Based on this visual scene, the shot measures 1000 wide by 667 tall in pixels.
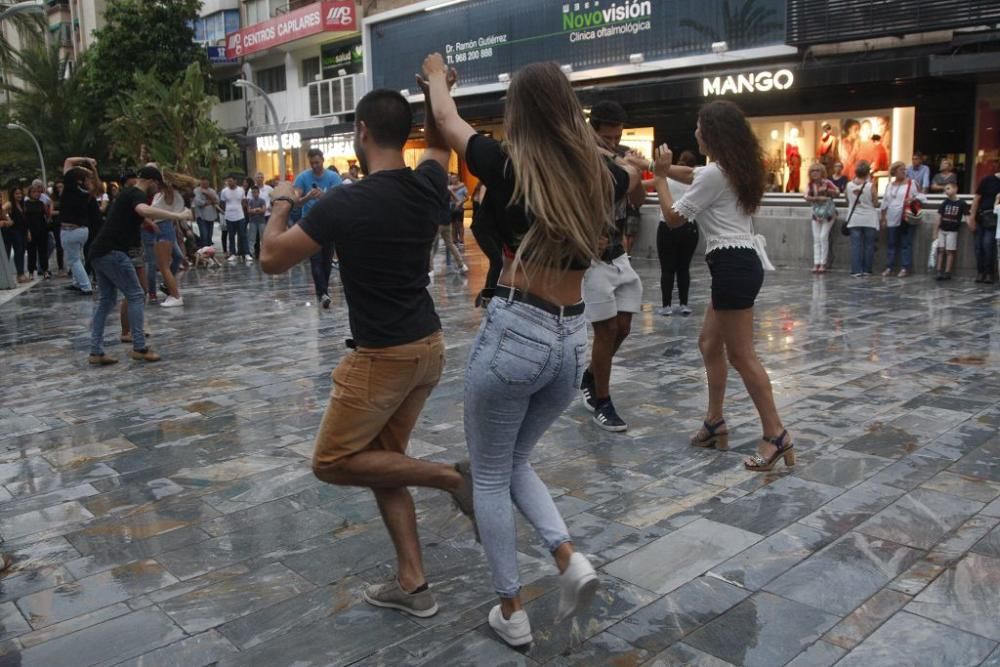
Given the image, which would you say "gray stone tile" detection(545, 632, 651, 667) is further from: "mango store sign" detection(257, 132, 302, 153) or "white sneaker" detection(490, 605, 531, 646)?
"mango store sign" detection(257, 132, 302, 153)

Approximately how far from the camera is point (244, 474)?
16.4 ft

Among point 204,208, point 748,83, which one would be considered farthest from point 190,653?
point 748,83

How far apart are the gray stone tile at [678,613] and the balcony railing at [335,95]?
32.6m

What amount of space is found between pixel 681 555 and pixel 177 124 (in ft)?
93.5

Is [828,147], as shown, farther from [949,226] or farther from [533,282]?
[533,282]

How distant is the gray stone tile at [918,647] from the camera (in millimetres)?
2879

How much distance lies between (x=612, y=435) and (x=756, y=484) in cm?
116

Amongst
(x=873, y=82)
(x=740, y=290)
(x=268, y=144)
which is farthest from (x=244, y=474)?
(x=268, y=144)

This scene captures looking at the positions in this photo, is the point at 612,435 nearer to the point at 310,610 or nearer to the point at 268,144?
the point at 310,610

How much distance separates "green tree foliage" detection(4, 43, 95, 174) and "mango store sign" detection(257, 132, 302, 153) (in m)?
7.71

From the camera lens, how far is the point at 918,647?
A: 2965 mm

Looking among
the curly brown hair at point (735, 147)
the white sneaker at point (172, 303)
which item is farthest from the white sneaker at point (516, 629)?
the white sneaker at point (172, 303)

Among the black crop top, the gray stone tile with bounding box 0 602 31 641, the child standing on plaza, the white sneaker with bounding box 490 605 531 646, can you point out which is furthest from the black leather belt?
the child standing on plaza

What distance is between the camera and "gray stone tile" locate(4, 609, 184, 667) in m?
3.03
